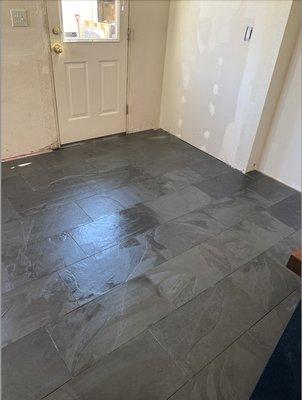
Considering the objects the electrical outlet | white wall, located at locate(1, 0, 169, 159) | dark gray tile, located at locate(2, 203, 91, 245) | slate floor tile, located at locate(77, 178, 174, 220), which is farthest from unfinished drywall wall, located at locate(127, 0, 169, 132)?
dark gray tile, located at locate(2, 203, 91, 245)

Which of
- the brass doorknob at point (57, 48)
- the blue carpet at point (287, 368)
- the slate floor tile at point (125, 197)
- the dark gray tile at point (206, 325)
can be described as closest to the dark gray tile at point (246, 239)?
the dark gray tile at point (206, 325)

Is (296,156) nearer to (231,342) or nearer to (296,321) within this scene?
(231,342)

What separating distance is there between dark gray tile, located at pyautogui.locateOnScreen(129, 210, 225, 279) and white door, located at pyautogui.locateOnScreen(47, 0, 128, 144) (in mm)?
1523

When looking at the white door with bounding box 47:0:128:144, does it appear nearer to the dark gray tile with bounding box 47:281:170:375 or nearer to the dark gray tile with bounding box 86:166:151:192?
the dark gray tile with bounding box 86:166:151:192

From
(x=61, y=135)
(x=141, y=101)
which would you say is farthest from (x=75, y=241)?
(x=141, y=101)

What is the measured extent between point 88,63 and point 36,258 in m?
1.91

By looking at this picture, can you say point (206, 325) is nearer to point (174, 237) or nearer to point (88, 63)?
point (174, 237)

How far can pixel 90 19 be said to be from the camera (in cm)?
275

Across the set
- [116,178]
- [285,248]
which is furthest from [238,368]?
[116,178]

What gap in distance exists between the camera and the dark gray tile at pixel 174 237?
1.90 metres

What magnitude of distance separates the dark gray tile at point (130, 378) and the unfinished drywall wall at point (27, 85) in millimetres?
2010

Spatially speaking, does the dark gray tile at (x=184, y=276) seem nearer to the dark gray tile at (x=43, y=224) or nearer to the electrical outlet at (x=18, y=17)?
the dark gray tile at (x=43, y=224)

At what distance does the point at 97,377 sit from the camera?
130cm

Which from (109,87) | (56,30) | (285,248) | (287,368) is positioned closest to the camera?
(287,368)
